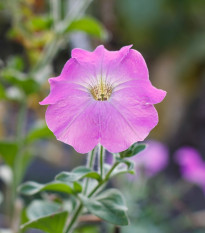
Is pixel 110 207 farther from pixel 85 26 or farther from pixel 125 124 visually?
pixel 85 26

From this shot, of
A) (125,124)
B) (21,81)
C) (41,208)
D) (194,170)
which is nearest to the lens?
(125,124)

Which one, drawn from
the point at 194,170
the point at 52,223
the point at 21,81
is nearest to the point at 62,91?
the point at 52,223

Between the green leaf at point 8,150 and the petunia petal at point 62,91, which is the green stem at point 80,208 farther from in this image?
the green leaf at point 8,150

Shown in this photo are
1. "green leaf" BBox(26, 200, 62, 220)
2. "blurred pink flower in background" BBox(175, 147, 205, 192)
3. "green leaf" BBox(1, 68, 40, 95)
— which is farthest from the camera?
"blurred pink flower in background" BBox(175, 147, 205, 192)

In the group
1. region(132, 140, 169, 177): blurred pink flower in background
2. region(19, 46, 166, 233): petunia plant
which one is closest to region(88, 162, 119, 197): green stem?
region(19, 46, 166, 233): petunia plant

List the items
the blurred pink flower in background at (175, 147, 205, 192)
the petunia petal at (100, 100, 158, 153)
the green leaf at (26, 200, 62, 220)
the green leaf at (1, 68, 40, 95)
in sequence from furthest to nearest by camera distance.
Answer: the blurred pink flower in background at (175, 147, 205, 192) < the green leaf at (1, 68, 40, 95) < the green leaf at (26, 200, 62, 220) < the petunia petal at (100, 100, 158, 153)

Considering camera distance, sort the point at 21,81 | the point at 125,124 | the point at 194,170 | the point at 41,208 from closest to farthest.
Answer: the point at 125,124 < the point at 41,208 < the point at 21,81 < the point at 194,170

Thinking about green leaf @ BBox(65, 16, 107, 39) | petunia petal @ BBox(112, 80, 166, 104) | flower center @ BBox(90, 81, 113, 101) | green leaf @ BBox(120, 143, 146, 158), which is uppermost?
green leaf @ BBox(65, 16, 107, 39)

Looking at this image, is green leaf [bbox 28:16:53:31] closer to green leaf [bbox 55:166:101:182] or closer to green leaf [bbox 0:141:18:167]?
green leaf [bbox 0:141:18:167]
